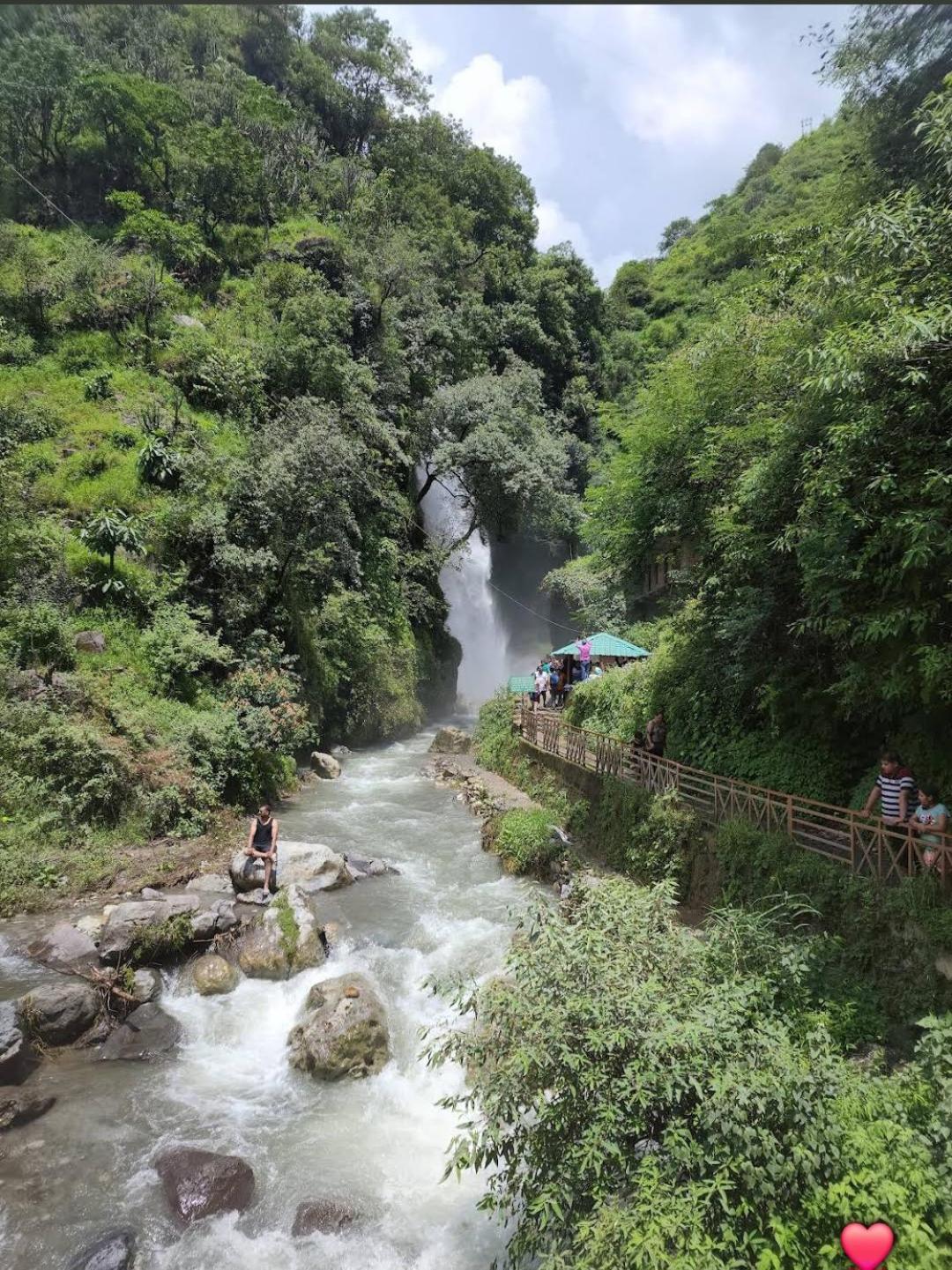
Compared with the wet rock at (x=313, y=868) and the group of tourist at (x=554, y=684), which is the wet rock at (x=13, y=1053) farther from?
the group of tourist at (x=554, y=684)

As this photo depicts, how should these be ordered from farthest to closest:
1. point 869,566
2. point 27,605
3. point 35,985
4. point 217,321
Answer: point 217,321, point 27,605, point 35,985, point 869,566

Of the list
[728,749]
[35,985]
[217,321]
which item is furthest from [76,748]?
[217,321]

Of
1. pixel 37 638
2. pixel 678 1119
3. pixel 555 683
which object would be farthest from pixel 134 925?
pixel 555 683

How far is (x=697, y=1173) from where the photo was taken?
464cm

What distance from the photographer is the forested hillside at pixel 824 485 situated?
23.7 feet

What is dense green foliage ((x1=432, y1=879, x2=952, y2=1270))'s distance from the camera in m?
4.26

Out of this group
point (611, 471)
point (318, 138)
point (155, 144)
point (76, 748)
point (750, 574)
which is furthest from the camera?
point (318, 138)

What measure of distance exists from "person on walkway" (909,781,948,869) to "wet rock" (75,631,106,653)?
15.3 metres

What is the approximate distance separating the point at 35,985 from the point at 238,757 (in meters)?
6.95

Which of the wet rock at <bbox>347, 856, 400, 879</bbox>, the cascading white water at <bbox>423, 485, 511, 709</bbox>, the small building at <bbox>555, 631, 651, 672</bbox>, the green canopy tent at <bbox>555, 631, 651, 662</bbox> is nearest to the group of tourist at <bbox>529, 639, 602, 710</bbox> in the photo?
the small building at <bbox>555, 631, 651, 672</bbox>

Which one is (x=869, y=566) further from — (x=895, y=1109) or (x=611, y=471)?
(x=611, y=471)

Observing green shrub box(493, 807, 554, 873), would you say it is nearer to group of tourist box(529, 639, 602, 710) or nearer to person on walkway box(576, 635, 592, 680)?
person on walkway box(576, 635, 592, 680)

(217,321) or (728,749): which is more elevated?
(217,321)

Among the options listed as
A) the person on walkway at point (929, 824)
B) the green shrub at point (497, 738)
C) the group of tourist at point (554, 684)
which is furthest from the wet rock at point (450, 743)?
the person on walkway at point (929, 824)
